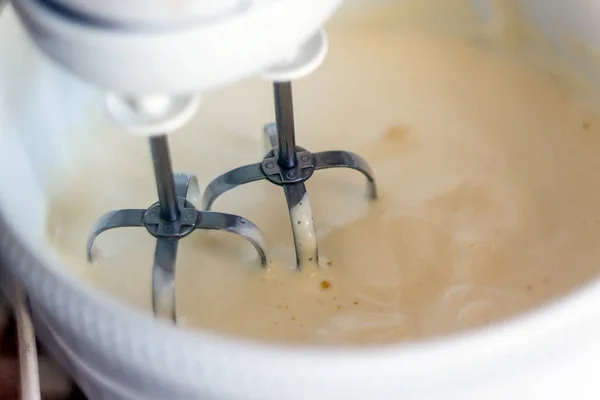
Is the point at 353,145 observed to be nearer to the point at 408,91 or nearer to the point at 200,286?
the point at 408,91

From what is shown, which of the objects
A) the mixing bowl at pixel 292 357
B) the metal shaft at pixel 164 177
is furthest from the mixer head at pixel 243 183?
the mixing bowl at pixel 292 357

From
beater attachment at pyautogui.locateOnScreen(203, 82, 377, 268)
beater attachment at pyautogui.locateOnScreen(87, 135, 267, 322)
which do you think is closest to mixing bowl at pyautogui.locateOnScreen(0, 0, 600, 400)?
beater attachment at pyautogui.locateOnScreen(87, 135, 267, 322)

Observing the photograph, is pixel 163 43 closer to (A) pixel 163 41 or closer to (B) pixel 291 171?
(A) pixel 163 41

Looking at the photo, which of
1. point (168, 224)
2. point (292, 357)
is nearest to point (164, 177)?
point (168, 224)

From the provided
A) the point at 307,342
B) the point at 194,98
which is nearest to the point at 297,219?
the point at 307,342

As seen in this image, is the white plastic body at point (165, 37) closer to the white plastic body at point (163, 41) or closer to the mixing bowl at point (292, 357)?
the white plastic body at point (163, 41)

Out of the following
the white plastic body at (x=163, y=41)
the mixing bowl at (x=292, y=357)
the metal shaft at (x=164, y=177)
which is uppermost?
the metal shaft at (x=164, y=177)

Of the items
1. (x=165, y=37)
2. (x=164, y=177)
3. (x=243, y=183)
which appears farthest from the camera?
(x=243, y=183)
